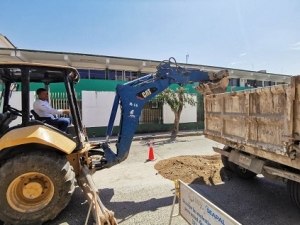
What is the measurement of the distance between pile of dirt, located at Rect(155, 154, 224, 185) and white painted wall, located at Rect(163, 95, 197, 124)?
21.3 feet

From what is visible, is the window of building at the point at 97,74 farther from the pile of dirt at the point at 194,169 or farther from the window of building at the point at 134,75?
the pile of dirt at the point at 194,169

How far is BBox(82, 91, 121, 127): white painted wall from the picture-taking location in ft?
37.1

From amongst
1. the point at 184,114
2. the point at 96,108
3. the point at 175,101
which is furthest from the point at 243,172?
the point at 184,114

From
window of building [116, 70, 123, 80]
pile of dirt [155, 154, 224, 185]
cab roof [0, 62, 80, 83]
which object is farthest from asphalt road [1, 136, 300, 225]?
window of building [116, 70, 123, 80]

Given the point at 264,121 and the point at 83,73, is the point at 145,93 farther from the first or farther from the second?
the point at 83,73

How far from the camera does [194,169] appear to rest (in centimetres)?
557

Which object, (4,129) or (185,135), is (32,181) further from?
(185,135)

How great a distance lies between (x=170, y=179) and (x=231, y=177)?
4.80 feet

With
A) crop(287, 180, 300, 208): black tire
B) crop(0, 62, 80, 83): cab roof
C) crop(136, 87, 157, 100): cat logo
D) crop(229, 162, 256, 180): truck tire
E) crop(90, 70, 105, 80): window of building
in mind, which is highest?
crop(90, 70, 105, 80): window of building

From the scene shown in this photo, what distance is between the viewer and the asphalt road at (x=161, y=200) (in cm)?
334

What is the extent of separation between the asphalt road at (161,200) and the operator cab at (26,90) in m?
1.22

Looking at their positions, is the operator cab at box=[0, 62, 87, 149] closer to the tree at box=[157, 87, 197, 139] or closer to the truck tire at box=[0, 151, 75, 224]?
the truck tire at box=[0, 151, 75, 224]

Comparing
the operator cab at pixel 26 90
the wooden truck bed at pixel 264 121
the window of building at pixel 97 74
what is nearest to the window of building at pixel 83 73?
the window of building at pixel 97 74

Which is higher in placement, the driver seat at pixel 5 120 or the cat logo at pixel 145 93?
the cat logo at pixel 145 93
